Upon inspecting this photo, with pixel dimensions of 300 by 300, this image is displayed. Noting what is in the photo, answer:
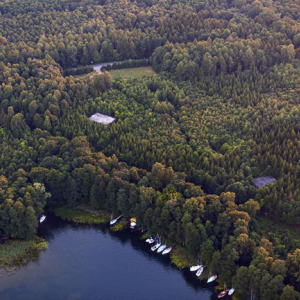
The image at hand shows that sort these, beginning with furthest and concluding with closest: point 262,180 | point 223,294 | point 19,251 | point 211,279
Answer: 1. point 262,180
2. point 19,251
3. point 211,279
4. point 223,294

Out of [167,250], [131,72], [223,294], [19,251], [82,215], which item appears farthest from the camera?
[131,72]

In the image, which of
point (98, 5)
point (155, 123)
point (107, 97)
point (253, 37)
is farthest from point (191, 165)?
point (98, 5)

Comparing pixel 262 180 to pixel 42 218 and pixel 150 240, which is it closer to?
pixel 150 240

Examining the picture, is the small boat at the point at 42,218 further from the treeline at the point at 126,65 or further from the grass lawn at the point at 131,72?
the treeline at the point at 126,65

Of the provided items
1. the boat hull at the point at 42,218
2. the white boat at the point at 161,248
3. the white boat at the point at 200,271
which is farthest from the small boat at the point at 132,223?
the boat hull at the point at 42,218

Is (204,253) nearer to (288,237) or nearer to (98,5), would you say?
(288,237)

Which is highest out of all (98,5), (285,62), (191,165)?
(98,5)

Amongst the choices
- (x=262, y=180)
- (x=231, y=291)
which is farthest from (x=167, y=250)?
(x=262, y=180)
